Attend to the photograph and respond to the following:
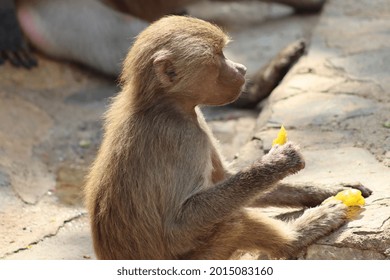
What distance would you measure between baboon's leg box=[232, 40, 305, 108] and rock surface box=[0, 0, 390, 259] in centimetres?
11

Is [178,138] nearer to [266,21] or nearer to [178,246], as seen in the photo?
[178,246]

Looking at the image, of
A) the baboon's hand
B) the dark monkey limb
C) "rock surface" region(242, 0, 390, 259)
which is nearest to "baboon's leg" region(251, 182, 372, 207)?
"rock surface" region(242, 0, 390, 259)

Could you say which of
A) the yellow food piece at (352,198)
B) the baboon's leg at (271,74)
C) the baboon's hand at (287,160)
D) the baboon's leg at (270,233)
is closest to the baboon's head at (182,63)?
the baboon's hand at (287,160)

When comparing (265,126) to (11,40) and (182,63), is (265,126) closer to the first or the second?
(182,63)

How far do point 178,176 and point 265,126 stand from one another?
1.60 meters

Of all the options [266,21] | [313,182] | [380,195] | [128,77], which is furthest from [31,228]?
[266,21]

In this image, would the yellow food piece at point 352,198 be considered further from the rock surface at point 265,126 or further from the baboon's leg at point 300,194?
the baboon's leg at point 300,194

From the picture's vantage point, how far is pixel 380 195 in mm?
4238

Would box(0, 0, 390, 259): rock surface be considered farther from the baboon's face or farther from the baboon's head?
the baboon's head

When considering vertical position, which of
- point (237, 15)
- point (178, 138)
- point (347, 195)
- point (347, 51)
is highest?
point (178, 138)

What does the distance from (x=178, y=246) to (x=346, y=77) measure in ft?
8.35

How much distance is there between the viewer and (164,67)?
4027mm

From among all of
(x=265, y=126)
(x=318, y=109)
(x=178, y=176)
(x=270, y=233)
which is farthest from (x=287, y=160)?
(x=318, y=109)

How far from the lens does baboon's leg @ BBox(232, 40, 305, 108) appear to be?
6.50 m
